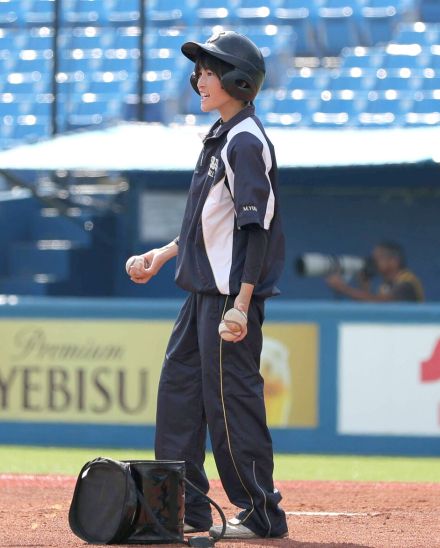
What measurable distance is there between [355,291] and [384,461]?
7.72 feet

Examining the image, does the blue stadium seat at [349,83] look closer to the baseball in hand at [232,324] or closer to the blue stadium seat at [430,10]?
the blue stadium seat at [430,10]

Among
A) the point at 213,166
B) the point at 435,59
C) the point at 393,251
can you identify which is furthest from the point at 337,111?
the point at 213,166

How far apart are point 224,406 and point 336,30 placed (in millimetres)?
13099

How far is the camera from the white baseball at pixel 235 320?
15.3 ft

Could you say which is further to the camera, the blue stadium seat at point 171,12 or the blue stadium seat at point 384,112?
the blue stadium seat at point 171,12

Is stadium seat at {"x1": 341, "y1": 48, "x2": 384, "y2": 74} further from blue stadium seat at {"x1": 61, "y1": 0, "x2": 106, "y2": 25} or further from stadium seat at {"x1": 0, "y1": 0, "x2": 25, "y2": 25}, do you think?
stadium seat at {"x1": 0, "y1": 0, "x2": 25, "y2": 25}

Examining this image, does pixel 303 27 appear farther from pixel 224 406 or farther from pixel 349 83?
pixel 224 406

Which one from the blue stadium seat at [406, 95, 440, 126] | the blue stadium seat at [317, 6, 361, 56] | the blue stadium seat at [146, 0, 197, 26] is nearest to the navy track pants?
the blue stadium seat at [406, 95, 440, 126]

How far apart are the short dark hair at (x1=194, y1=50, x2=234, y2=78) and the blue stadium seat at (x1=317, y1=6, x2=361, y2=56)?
12.6 m

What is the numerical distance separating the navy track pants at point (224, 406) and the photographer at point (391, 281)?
630 cm

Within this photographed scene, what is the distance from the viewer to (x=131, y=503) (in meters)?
4.58

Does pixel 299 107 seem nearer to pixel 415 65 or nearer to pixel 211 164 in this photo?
pixel 415 65

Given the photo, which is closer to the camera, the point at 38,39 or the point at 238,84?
the point at 238,84

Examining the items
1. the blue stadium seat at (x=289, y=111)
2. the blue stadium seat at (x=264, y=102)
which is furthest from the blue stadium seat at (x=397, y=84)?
the blue stadium seat at (x=264, y=102)
